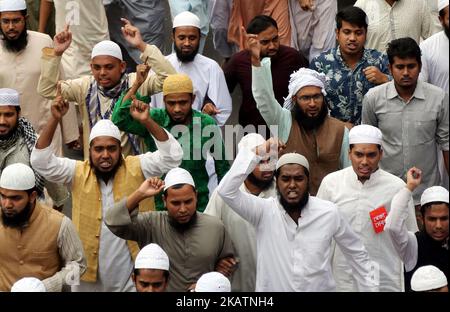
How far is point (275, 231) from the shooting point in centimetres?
1162

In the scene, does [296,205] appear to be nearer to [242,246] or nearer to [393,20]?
[242,246]

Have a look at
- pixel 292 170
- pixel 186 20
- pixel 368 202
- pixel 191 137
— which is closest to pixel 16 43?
pixel 186 20

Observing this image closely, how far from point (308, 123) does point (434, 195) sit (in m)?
1.22

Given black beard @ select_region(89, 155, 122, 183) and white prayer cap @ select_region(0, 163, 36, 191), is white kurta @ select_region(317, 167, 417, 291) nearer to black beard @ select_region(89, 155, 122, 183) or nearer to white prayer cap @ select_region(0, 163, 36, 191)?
black beard @ select_region(89, 155, 122, 183)

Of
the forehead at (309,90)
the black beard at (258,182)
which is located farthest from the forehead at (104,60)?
the black beard at (258,182)

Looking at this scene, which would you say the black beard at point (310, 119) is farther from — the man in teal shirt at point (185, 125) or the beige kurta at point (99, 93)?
the beige kurta at point (99, 93)

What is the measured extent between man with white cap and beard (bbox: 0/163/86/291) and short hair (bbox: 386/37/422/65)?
8.54 ft

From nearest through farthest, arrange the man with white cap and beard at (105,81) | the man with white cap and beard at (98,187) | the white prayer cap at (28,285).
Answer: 1. the white prayer cap at (28,285)
2. the man with white cap and beard at (98,187)
3. the man with white cap and beard at (105,81)

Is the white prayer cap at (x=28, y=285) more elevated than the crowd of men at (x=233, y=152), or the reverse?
the crowd of men at (x=233, y=152)

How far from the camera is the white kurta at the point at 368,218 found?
1191cm

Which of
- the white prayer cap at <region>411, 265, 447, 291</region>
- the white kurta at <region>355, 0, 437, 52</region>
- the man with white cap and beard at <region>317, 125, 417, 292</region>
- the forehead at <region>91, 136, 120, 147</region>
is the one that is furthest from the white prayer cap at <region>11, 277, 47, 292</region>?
the white kurta at <region>355, 0, 437, 52</region>

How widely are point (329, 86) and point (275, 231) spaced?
6.54 ft
